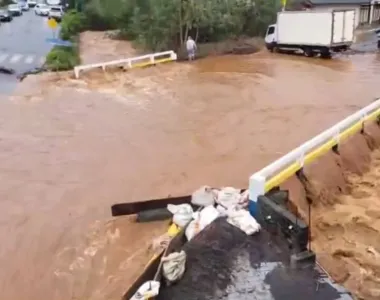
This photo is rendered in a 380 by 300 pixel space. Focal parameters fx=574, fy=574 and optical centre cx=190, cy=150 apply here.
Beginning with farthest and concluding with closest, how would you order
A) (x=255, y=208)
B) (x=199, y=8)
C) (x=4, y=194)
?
(x=199, y=8) < (x=4, y=194) < (x=255, y=208)

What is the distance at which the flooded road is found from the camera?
8.88 m

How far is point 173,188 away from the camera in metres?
11.5

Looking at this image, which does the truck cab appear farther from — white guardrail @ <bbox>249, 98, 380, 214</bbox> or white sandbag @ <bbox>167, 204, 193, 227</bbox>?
white sandbag @ <bbox>167, 204, 193, 227</bbox>

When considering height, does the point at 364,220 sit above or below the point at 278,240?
below

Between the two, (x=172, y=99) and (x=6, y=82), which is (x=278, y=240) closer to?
(x=172, y=99)

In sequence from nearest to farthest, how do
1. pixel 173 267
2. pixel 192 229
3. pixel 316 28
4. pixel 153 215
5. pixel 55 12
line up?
pixel 173 267 < pixel 192 229 < pixel 153 215 < pixel 316 28 < pixel 55 12

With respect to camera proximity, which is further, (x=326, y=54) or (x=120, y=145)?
(x=326, y=54)

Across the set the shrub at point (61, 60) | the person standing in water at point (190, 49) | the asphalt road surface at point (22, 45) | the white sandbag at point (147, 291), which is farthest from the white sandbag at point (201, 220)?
the person standing in water at point (190, 49)

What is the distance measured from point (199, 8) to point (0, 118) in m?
15.4

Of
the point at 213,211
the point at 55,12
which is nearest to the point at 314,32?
the point at 213,211

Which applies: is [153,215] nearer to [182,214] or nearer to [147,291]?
[182,214]

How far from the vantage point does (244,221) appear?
8.04 metres

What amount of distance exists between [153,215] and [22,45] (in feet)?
101

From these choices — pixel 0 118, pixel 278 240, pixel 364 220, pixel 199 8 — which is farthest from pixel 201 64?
pixel 278 240
